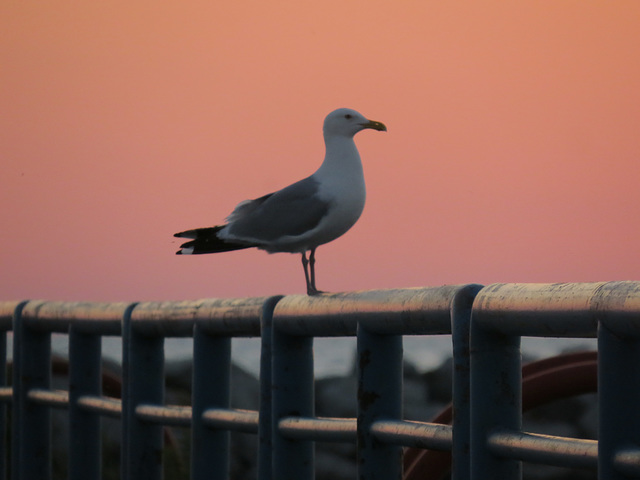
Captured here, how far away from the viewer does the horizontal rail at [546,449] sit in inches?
69.9

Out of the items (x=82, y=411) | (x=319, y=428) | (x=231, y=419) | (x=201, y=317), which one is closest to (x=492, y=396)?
(x=319, y=428)

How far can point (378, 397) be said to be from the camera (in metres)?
2.49

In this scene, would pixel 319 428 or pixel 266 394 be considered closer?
pixel 319 428

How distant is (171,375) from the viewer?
45.8 feet

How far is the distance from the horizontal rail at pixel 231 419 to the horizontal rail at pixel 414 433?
662 millimetres

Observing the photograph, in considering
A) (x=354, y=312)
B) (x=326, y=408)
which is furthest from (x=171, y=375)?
(x=354, y=312)

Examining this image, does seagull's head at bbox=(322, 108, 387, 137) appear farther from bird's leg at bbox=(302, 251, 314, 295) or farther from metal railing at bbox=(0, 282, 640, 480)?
metal railing at bbox=(0, 282, 640, 480)

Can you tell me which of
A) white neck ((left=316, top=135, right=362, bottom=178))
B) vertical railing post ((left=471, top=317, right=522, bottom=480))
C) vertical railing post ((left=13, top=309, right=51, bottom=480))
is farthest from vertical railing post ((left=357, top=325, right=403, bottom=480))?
vertical railing post ((left=13, top=309, right=51, bottom=480))

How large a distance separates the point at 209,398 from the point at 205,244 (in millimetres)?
1786

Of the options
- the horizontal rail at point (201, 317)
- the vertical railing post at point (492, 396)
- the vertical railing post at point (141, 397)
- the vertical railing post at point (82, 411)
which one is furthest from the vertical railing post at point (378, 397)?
the vertical railing post at point (82, 411)

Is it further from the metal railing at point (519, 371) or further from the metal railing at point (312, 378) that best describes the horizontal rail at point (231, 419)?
the metal railing at point (519, 371)

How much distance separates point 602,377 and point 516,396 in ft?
1.04

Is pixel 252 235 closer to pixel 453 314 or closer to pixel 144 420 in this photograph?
pixel 144 420

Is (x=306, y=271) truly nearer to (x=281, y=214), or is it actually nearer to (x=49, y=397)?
(x=281, y=214)
